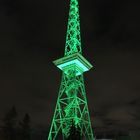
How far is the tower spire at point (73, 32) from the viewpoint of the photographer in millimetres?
75375

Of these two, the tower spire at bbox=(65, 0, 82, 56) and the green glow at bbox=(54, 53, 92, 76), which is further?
the tower spire at bbox=(65, 0, 82, 56)

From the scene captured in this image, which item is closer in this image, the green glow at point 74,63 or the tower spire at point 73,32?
the green glow at point 74,63

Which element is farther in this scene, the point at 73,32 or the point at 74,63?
the point at 73,32

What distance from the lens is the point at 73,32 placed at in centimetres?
7719

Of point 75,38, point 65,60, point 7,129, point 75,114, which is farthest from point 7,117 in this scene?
A: point 75,38

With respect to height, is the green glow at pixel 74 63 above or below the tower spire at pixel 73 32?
below

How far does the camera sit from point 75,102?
68625mm

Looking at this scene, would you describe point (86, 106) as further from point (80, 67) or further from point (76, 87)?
point (80, 67)

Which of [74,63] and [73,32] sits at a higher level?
[73,32]

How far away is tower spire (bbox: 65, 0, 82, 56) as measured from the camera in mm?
75375

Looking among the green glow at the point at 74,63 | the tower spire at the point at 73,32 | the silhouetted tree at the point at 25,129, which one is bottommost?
the silhouetted tree at the point at 25,129

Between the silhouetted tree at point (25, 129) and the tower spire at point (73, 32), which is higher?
the tower spire at point (73, 32)

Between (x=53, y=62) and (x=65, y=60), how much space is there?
390cm

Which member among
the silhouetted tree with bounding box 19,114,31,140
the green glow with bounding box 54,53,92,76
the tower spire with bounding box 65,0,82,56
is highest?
the tower spire with bounding box 65,0,82,56
